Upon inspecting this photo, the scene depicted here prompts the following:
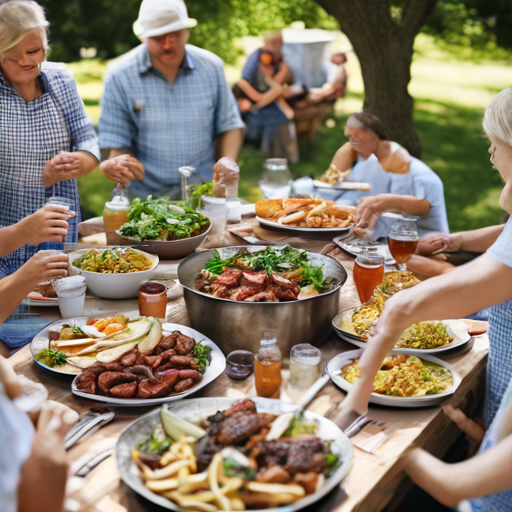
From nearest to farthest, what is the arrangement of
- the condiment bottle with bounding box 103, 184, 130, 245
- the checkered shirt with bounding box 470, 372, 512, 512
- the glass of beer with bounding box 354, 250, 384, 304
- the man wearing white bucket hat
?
1. the checkered shirt with bounding box 470, 372, 512, 512
2. the glass of beer with bounding box 354, 250, 384, 304
3. the condiment bottle with bounding box 103, 184, 130, 245
4. the man wearing white bucket hat

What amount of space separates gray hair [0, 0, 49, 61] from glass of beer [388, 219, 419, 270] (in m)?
2.07

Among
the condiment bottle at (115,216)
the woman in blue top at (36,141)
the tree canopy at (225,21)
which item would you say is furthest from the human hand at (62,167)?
the tree canopy at (225,21)

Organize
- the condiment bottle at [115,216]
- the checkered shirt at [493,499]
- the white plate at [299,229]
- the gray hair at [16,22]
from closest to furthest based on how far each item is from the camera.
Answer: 1. the checkered shirt at [493,499]
2. the gray hair at [16,22]
3. the condiment bottle at [115,216]
4. the white plate at [299,229]

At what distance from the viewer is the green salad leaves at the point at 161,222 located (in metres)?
2.98

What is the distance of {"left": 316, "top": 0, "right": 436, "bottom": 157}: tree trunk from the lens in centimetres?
554

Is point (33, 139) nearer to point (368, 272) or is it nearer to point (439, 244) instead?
point (368, 272)

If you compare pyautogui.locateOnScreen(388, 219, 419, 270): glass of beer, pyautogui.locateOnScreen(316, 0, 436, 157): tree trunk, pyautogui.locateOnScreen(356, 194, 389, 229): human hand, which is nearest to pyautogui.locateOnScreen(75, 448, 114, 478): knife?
pyautogui.locateOnScreen(388, 219, 419, 270): glass of beer

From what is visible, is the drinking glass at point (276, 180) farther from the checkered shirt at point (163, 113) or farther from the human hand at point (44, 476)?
the human hand at point (44, 476)

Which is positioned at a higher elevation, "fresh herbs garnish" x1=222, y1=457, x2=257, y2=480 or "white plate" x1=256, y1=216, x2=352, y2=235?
"fresh herbs garnish" x1=222, y1=457, x2=257, y2=480

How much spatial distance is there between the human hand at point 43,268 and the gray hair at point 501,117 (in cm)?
166

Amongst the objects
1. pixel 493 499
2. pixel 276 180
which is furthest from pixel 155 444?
pixel 276 180

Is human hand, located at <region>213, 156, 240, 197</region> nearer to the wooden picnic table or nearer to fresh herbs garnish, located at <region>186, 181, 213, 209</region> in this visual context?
fresh herbs garnish, located at <region>186, 181, 213, 209</region>

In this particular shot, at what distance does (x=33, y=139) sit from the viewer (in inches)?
134

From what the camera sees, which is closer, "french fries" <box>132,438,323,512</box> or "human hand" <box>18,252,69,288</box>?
"french fries" <box>132,438,323,512</box>
